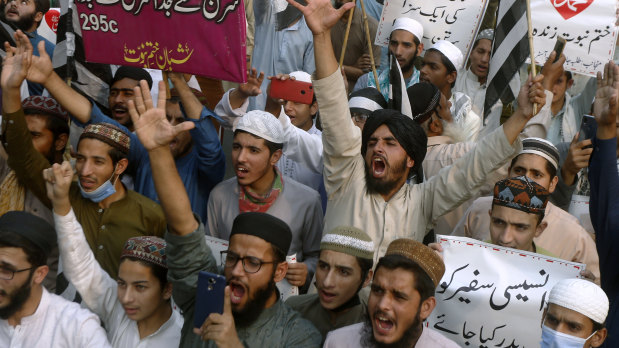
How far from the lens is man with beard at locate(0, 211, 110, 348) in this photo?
4266 mm

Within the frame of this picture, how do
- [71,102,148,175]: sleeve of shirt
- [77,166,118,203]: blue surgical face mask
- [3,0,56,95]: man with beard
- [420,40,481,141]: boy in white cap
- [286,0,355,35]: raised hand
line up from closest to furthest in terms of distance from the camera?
[286,0,355,35]: raised hand < [77,166,118,203]: blue surgical face mask < [71,102,148,175]: sleeve of shirt < [3,0,56,95]: man with beard < [420,40,481,141]: boy in white cap

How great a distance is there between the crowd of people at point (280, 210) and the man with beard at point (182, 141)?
0.01 meters

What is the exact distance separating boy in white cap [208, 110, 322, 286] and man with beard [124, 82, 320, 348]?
1.10 meters

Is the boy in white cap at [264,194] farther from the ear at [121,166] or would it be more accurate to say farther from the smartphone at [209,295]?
the smartphone at [209,295]

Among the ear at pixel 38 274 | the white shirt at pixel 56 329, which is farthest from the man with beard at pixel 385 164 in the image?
the ear at pixel 38 274

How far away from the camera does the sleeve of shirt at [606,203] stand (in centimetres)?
445

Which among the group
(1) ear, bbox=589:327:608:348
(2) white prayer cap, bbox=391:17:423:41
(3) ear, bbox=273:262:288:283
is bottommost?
(3) ear, bbox=273:262:288:283

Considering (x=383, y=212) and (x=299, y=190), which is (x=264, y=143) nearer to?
(x=299, y=190)

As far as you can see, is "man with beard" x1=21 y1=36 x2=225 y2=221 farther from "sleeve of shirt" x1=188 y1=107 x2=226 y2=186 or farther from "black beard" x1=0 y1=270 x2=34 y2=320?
"black beard" x1=0 y1=270 x2=34 y2=320

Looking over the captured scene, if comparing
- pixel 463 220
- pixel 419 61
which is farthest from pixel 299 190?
pixel 419 61

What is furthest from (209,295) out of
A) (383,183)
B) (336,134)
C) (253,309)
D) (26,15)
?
(26,15)

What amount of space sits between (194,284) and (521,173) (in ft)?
7.65

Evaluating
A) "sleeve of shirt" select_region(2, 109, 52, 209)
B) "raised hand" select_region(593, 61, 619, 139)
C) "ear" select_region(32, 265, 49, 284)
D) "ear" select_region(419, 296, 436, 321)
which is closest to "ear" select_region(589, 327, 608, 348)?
"ear" select_region(419, 296, 436, 321)

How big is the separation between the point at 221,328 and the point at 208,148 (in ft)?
6.60
